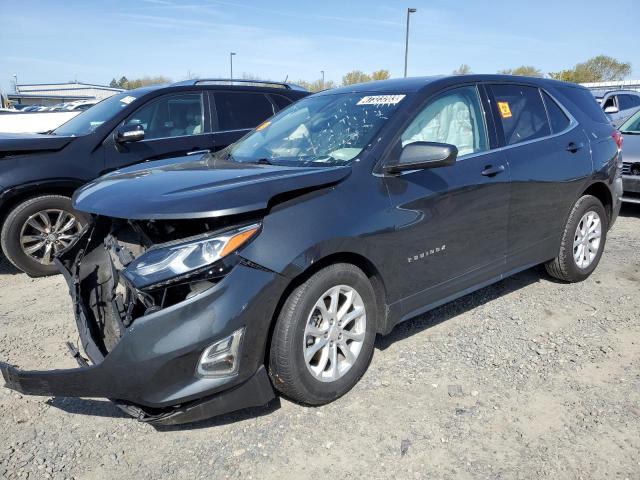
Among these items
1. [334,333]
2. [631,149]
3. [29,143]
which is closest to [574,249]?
[334,333]

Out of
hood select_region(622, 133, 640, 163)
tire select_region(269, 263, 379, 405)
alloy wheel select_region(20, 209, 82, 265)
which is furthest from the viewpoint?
hood select_region(622, 133, 640, 163)

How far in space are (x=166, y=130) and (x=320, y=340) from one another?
397cm

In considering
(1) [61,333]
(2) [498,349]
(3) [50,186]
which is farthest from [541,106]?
(3) [50,186]

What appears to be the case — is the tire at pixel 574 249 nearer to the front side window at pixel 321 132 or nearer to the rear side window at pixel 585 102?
the rear side window at pixel 585 102

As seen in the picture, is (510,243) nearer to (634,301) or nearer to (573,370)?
(573,370)

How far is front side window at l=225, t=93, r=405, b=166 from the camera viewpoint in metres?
3.22

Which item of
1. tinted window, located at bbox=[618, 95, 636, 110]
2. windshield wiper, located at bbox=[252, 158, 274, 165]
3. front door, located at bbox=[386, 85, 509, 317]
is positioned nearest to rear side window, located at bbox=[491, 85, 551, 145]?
front door, located at bbox=[386, 85, 509, 317]

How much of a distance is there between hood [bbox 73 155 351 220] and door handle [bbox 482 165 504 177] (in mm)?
1152

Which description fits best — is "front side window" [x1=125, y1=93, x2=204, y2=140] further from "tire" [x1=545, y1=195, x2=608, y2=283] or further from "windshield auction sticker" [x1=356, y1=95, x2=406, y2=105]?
"tire" [x1=545, y1=195, x2=608, y2=283]

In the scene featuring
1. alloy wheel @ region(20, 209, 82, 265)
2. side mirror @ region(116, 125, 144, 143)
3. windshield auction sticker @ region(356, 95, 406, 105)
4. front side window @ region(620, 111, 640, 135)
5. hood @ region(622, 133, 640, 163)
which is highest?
windshield auction sticker @ region(356, 95, 406, 105)

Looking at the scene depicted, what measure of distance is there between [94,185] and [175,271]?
3.53ft

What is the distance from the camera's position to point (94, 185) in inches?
121

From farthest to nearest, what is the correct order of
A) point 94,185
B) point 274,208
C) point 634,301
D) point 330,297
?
point 634,301, point 94,185, point 330,297, point 274,208

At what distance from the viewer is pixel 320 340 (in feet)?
9.14
